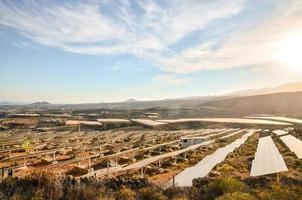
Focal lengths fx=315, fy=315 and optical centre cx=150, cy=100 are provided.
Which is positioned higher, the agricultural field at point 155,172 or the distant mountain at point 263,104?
the distant mountain at point 263,104

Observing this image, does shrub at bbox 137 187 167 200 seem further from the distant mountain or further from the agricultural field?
the distant mountain

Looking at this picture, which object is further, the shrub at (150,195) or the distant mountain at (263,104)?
the distant mountain at (263,104)

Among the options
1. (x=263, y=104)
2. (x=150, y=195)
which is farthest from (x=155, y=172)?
(x=263, y=104)

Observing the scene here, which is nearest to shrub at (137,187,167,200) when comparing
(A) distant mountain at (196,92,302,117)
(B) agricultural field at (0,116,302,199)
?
(B) agricultural field at (0,116,302,199)

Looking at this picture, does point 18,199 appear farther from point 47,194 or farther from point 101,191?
point 101,191

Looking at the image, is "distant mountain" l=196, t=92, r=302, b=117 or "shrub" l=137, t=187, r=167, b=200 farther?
"distant mountain" l=196, t=92, r=302, b=117

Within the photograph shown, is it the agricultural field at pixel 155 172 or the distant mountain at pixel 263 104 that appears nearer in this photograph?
the agricultural field at pixel 155 172

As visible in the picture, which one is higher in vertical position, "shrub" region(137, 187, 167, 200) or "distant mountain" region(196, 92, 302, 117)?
"distant mountain" region(196, 92, 302, 117)

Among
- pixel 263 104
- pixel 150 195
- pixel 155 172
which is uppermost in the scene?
pixel 263 104

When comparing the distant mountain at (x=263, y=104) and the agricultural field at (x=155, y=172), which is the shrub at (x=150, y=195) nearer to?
the agricultural field at (x=155, y=172)

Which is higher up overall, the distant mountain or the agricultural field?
the distant mountain

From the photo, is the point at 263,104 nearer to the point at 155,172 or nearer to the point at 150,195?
the point at 155,172

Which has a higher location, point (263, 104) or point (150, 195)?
point (263, 104)

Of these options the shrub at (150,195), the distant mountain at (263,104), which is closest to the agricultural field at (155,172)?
the shrub at (150,195)
